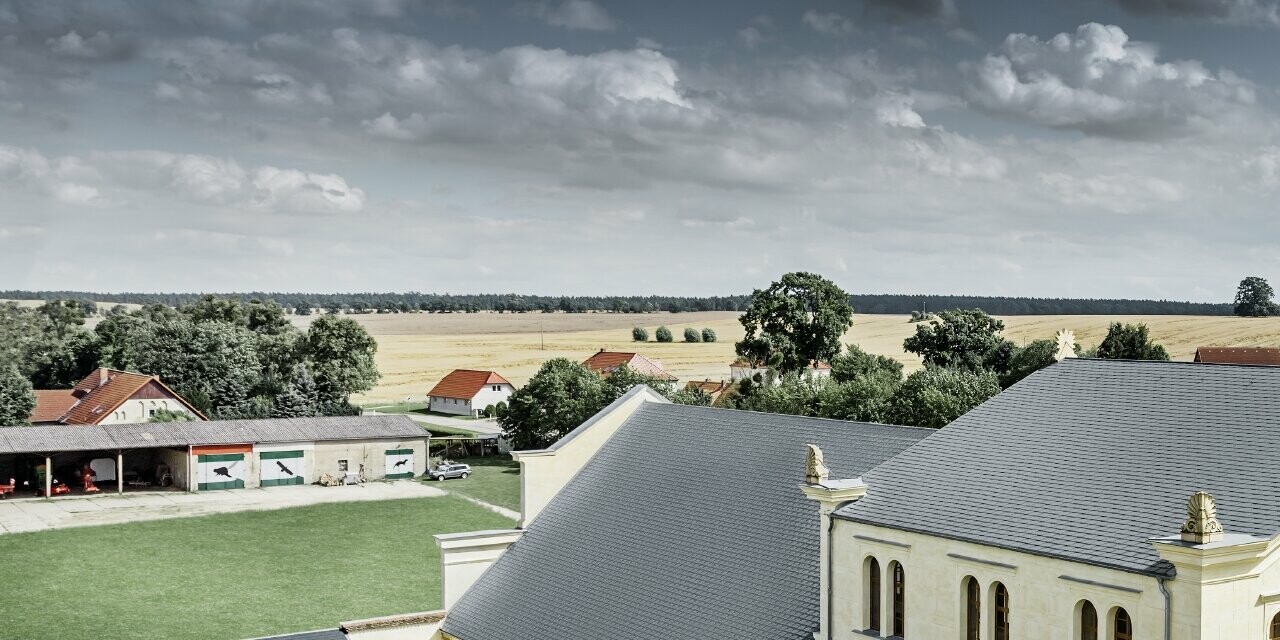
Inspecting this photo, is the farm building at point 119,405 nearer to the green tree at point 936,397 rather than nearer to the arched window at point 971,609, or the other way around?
the green tree at point 936,397

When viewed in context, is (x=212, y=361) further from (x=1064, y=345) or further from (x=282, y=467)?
(x=1064, y=345)

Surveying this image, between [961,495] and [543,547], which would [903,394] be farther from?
[961,495]

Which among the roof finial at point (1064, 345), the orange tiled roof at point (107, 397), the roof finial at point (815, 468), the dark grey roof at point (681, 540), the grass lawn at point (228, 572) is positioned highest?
the roof finial at point (1064, 345)

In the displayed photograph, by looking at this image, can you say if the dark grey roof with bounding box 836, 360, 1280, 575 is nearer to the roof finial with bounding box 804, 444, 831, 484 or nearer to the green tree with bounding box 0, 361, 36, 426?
the roof finial with bounding box 804, 444, 831, 484

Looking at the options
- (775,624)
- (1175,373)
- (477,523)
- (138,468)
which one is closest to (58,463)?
(138,468)

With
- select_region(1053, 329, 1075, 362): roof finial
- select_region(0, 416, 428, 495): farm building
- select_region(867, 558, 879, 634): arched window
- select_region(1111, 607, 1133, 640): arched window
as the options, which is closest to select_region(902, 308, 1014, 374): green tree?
select_region(0, 416, 428, 495): farm building

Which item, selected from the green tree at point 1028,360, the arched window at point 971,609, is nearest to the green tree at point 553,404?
the green tree at point 1028,360
